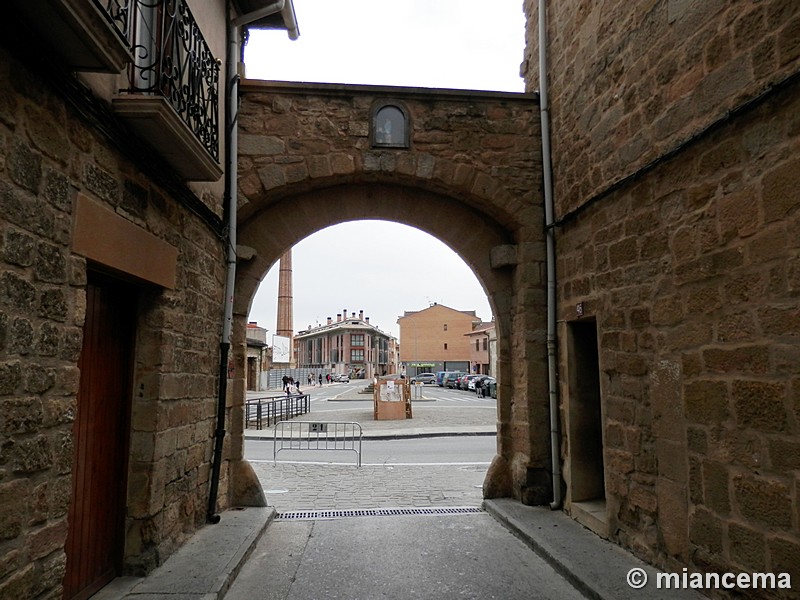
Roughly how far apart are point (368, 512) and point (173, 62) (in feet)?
15.2

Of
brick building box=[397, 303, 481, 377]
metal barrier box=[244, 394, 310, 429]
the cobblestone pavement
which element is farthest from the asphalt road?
brick building box=[397, 303, 481, 377]

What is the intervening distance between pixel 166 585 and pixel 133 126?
2861mm

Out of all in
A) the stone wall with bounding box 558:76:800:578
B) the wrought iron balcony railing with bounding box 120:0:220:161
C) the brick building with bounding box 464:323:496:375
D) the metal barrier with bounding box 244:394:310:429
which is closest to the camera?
the stone wall with bounding box 558:76:800:578

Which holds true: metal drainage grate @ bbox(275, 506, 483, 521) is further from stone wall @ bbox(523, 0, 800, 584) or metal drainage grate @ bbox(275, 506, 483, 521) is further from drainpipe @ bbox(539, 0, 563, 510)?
stone wall @ bbox(523, 0, 800, 584)

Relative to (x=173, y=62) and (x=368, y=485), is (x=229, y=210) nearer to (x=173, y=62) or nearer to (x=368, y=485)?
(x=173, y=62)

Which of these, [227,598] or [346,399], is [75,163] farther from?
[346,399]

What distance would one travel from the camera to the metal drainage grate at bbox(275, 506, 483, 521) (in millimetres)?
5754

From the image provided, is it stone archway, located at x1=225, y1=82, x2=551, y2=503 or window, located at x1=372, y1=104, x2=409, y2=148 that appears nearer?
stone archway, located at x1=225, y1=82, x2=551, y2=503

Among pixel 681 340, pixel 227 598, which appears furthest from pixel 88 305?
pixel 681 340

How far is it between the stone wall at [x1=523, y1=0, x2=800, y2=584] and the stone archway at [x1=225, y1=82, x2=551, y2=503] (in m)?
→ 0.90

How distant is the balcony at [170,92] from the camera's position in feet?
10.1

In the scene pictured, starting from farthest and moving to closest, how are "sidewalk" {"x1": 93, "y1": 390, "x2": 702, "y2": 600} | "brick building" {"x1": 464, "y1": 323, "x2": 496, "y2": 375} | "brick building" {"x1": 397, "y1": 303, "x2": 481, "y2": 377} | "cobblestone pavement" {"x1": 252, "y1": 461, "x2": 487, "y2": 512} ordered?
"brick building" {"x1": 397, "y1": 303, "x2": 481, "y2": 377} < "brick building" {"x1": 464, "y1": 323, "x2": 496, "y2": 375} < "cobblestone pavement" {"x1": 252, "y1": 461, "x2": 487, "y2": 512} < "sidewalk" {"x1": 93, "y1": 390, "x2": 702, "y2": 600}

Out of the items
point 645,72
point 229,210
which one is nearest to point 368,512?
point 229,210

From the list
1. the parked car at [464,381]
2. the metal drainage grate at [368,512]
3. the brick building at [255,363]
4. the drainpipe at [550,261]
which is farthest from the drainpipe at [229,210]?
the parked car at [464,381]
